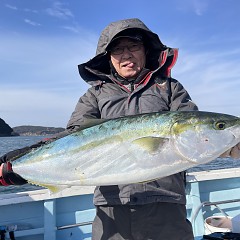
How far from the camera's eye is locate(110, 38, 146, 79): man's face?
3199mm

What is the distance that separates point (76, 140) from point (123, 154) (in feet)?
1.53

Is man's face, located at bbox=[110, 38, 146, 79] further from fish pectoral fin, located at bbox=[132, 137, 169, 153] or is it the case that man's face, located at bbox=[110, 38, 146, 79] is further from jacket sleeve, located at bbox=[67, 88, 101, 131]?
fish pectoral fin, located at bbox=[132, 137, 169, 153]

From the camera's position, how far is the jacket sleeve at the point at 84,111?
306 centimetres

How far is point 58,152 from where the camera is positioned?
2.68 metres

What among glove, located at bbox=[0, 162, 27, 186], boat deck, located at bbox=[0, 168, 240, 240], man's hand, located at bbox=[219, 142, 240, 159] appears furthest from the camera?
boat deck, located at bbox=[0, 168, 240, 240]

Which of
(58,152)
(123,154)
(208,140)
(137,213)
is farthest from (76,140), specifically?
(208,140)

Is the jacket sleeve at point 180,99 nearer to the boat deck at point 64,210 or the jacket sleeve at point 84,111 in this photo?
the jacket sleeve at point 84,111

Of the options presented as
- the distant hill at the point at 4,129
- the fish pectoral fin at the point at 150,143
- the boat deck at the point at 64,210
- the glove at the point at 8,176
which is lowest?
the boat deck at the point at 64,210

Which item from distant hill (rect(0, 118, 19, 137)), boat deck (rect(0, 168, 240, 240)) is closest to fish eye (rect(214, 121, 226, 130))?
boat deck (rect(0, 168, 240, 240))

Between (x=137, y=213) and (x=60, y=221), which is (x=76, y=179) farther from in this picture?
(x=60, y=221)

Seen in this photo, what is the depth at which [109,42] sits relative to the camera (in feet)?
10.6

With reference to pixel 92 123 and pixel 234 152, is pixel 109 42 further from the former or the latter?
pixel 234 152

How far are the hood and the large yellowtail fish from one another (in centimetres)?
103

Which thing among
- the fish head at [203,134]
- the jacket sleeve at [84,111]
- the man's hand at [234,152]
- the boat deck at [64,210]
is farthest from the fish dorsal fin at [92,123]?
the boat deck at [64,210]
